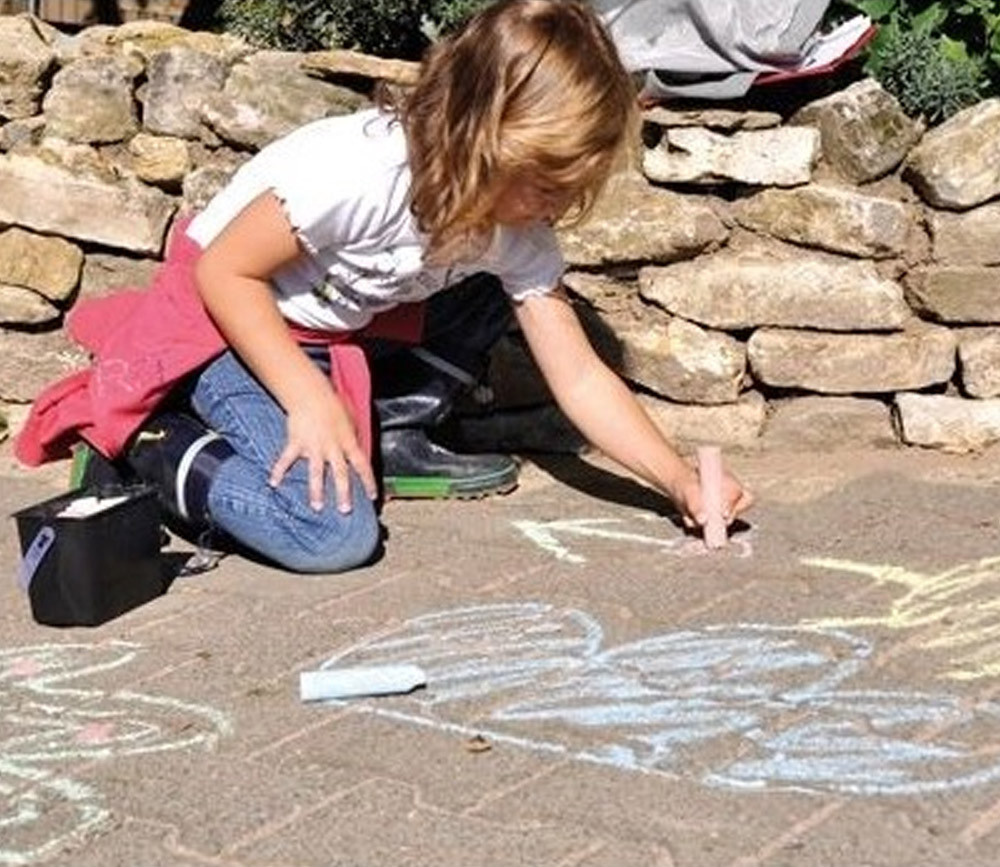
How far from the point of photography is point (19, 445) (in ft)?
14.3

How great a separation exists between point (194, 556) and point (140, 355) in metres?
0.44

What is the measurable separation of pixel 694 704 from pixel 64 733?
0.94m

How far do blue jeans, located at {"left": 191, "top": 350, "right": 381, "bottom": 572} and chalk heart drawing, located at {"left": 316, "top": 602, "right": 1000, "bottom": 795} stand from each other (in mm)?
349

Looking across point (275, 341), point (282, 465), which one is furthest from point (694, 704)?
point (275, 341)

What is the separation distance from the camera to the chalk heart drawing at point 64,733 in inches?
103

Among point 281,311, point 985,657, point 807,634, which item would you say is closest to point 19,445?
point 281,311

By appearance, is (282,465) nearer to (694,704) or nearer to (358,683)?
(358,683)

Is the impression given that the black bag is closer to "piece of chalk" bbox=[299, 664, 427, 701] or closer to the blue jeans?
the blue jeans

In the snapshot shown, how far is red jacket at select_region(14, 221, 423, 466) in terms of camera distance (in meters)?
3.95

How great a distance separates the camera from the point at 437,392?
4.32m

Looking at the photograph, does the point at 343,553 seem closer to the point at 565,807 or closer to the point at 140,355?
the point at 140,355

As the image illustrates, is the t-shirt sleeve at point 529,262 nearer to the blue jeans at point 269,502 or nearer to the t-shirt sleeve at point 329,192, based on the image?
the t-shirt sleeve at point 329,192

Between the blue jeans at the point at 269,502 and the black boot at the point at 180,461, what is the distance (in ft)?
0.09

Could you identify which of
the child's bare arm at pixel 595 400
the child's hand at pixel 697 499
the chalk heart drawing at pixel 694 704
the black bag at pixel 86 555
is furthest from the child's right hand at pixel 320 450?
the child's hand at pixel 697 499
